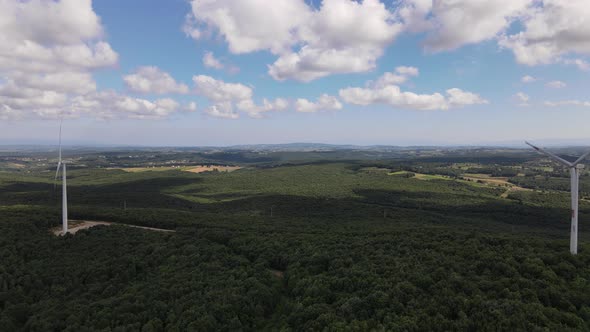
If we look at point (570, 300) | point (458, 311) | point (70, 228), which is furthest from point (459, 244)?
point (70, 228)

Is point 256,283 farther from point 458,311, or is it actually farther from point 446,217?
point 446,217

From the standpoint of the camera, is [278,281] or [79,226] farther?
[79,226]

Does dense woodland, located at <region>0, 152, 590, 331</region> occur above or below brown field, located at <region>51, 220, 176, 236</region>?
above

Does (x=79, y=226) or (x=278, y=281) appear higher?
(x=278, y=281)

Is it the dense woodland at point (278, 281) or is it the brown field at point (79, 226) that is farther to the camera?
the brown field at point (79, 226)

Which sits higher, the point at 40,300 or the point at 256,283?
the point at 256,283

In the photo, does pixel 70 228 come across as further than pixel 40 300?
Yes

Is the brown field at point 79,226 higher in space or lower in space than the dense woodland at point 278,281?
lower

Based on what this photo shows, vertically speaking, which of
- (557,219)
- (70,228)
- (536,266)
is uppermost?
(536,266)

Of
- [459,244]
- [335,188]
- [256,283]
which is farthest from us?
[335,188]

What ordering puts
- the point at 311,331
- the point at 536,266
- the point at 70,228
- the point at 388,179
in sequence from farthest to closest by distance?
the point at 388,179 → the point at 70,228 → the point at 536,266 → the point at 311,331

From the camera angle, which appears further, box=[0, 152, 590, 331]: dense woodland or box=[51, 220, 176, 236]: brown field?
box=[51, 220, 176, 236]: brown field
